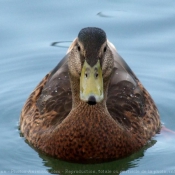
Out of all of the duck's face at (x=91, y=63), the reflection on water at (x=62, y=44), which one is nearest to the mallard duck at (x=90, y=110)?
the duck's face at (x=91, y=63)

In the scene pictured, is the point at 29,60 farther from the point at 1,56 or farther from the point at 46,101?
the point at 46,101

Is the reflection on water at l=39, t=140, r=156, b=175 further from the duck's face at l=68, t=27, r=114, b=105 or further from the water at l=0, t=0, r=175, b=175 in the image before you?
the duck's face at l=68, t=27, r=114, b=105

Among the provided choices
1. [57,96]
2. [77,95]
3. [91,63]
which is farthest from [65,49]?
[91,63]

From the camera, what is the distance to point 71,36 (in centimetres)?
1175

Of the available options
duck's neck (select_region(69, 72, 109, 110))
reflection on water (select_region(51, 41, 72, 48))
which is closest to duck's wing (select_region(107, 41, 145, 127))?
duck's neck (select_region(69, 72, 109, 110))

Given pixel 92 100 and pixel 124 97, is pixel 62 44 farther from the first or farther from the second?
pixel 92 100

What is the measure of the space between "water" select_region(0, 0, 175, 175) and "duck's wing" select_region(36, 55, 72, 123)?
19.1 inches

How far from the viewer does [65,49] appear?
37.6 feet

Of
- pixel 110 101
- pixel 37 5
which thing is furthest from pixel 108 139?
pixel 37 5

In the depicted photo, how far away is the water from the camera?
882 centimetres

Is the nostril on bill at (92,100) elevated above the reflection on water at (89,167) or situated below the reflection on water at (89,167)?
above

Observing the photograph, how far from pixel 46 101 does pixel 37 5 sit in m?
3.51

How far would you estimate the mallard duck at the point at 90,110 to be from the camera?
8.25m

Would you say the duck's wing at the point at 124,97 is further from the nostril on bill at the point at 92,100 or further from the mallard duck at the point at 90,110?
the nostril on bill at the point at 92,100
